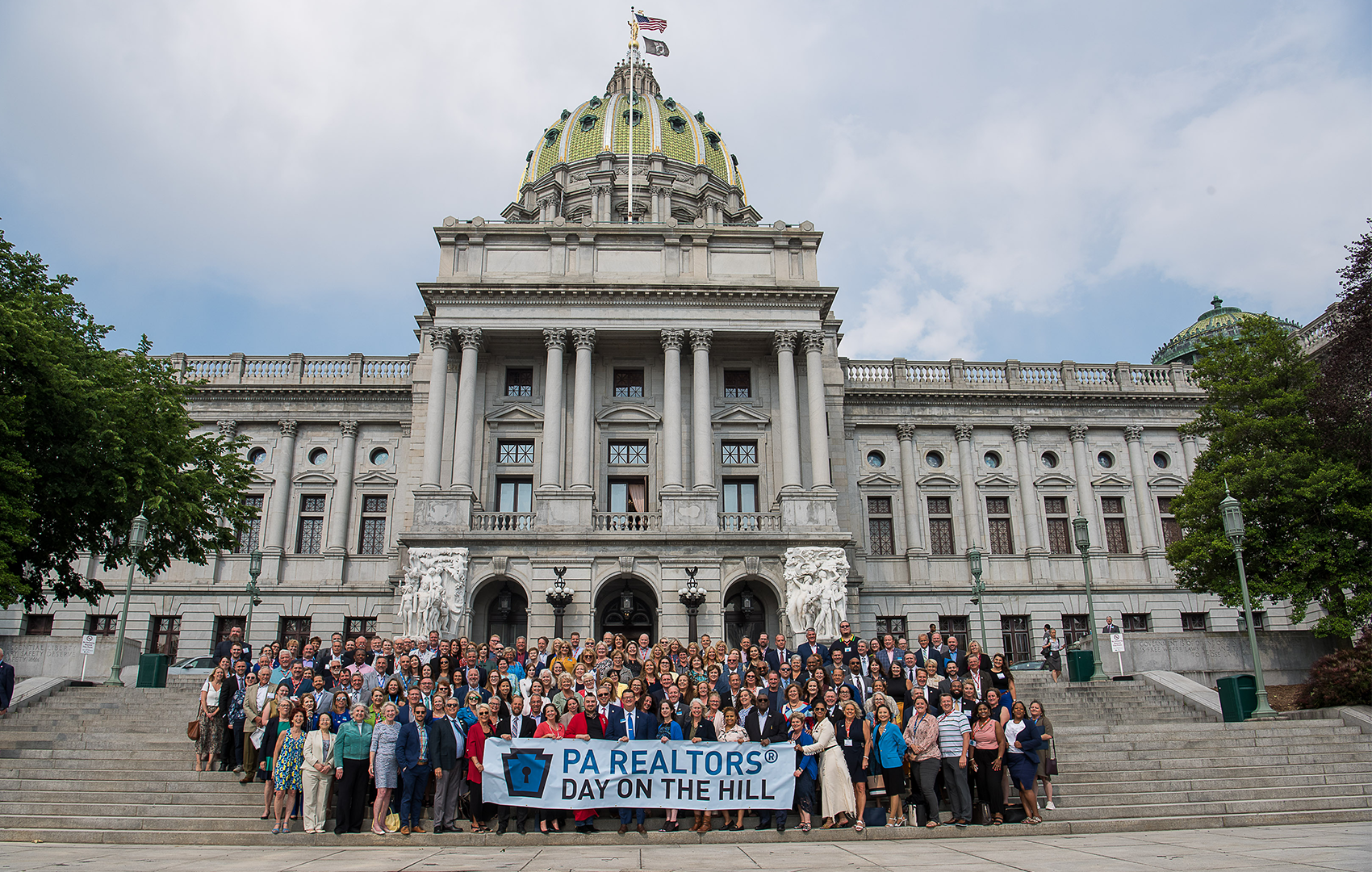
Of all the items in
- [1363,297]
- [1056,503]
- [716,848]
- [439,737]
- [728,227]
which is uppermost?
[728,227]

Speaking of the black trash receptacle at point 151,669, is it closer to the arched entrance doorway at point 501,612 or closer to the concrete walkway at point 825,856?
the arched entrance doorway at point 501,612

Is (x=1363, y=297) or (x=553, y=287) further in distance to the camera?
(x=553, y=287)

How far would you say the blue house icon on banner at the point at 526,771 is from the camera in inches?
497

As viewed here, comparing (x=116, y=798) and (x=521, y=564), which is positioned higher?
(x=521, y=564)

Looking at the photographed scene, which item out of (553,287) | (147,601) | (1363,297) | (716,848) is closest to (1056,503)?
(1363,297)

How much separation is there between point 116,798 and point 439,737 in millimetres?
6173

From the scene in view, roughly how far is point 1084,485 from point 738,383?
685 inches

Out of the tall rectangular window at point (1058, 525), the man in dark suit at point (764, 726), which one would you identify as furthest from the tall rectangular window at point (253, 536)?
the tall rectangular window at point (1058, 525)

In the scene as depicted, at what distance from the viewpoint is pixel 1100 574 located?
4100 centimetres

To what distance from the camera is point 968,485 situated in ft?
137

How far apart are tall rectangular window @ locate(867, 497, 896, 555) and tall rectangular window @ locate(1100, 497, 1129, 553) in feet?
32.8

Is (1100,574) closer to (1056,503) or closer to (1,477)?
(1056,503)

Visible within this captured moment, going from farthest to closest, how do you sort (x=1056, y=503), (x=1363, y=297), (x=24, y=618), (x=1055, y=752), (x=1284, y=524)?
(x=1056, y=503), (x=24, y=618), (x=1284, y=524), (x=1363, y=297), (x=1055, y=752)

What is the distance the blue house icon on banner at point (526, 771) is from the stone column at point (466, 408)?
21.5 metres
